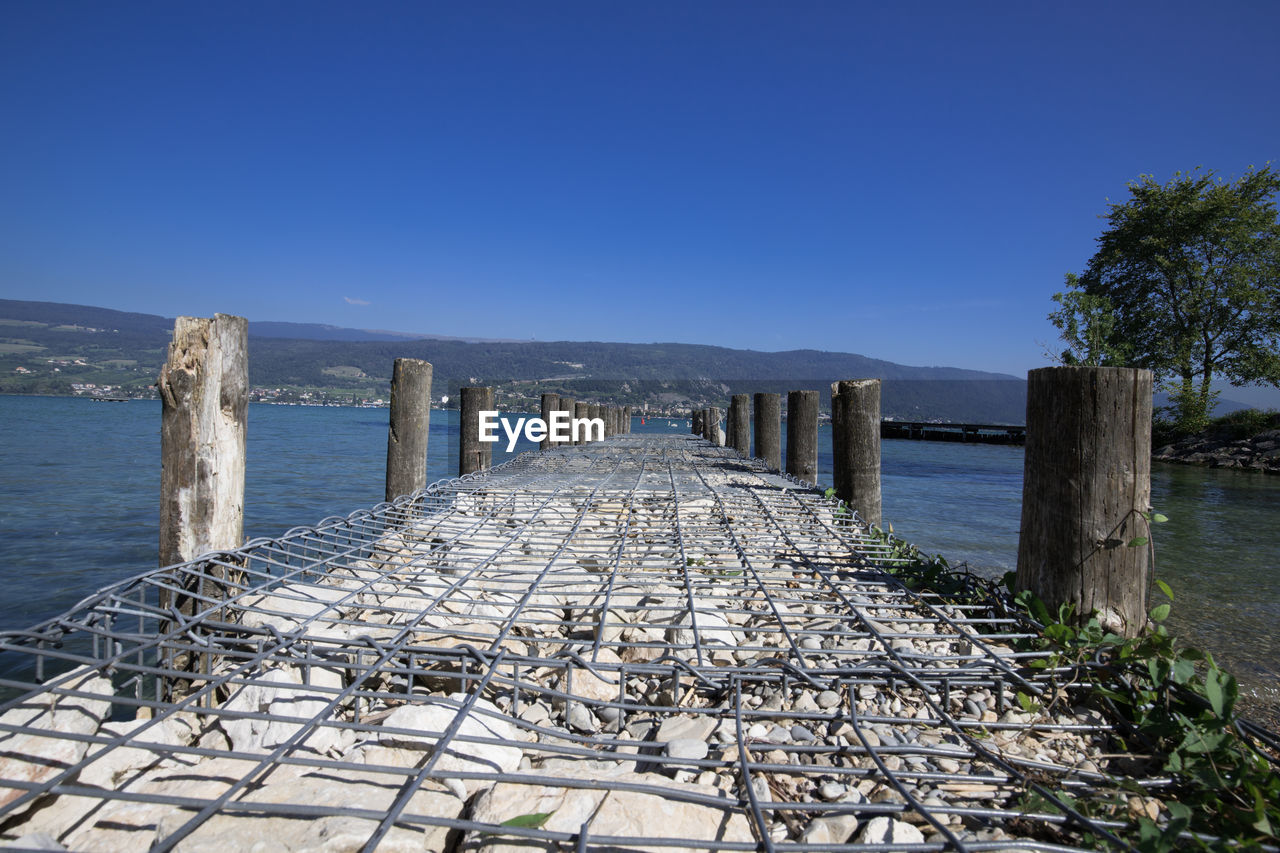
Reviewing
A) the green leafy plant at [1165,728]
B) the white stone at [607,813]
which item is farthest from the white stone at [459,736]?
the green leafy plant at [1165,728]

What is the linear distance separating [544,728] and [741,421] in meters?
14.4

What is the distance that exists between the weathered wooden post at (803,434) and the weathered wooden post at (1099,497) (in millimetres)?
7038

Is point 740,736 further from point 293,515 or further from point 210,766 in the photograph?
point 293,515

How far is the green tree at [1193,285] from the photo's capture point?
102 ft

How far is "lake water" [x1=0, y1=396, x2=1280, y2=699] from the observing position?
23.9 ft

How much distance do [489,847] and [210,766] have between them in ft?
3.22

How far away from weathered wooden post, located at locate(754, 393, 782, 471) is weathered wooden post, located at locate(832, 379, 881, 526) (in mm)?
6750

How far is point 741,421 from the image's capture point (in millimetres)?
16219

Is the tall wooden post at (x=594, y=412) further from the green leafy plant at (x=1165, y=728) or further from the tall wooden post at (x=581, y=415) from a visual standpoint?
the green leafy plant at (x=1165, y=728)

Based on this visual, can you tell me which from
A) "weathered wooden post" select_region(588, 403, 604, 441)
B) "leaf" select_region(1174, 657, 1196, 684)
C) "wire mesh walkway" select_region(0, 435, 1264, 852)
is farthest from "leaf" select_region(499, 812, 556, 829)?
"weathered wooden post" select_region(588, 403, 604, 441)

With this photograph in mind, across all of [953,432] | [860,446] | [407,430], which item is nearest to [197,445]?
[407,430]

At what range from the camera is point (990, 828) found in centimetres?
183

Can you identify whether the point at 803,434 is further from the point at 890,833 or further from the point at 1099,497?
the point at 890,833

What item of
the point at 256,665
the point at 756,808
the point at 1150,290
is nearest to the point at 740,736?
the point at 756,808
